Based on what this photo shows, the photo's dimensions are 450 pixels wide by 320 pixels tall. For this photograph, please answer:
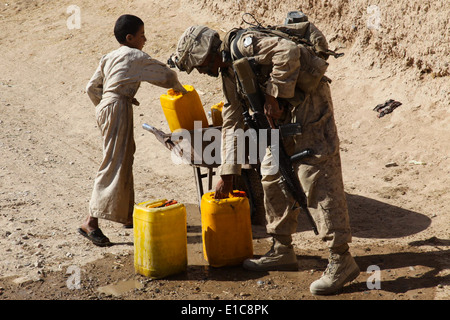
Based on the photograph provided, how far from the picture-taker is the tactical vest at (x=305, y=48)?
4.50 meters

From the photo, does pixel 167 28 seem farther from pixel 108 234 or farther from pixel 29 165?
pixel 108 234

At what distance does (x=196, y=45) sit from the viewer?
4.77m

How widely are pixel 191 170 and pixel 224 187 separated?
2959 millimetres

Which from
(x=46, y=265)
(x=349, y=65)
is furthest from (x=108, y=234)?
(x=349, y=65)

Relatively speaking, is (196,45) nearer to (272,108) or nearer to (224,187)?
(272,108)

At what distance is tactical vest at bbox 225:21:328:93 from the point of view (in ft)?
14.8

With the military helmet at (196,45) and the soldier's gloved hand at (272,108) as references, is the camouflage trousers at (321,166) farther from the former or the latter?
the military helmet at (196,45)

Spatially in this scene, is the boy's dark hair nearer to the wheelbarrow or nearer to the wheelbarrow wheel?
the wheelbarrow

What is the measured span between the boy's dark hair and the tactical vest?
1.35 metres

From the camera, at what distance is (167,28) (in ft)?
40.5

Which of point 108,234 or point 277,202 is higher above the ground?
point 277,202

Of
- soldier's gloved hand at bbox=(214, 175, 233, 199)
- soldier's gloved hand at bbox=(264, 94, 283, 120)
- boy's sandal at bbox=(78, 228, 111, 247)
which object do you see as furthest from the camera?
boy's sandal at bbox=(78, 228, 111, 247)

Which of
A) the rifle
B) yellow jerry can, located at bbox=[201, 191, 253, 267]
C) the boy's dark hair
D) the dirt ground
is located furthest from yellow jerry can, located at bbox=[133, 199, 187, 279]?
the boy's dark hair
